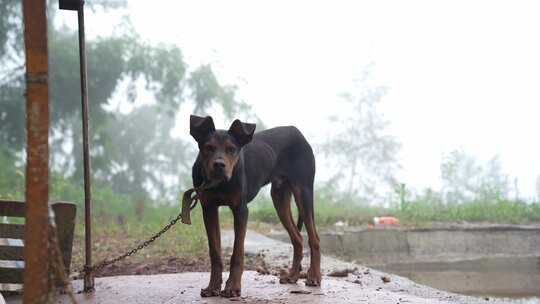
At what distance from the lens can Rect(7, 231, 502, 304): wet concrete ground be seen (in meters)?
4.37

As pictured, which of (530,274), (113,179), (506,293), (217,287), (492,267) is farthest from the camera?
(113,179)

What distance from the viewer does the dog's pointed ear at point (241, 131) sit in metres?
4.21

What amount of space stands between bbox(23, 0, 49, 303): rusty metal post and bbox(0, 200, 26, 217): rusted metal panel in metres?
2.66

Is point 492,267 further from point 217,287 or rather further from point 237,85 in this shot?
point 237,85

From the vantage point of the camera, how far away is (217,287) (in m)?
4.48

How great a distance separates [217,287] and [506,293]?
3930 millimetres

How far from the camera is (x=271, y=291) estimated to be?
471 centimetres

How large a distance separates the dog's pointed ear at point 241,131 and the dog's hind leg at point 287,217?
1177mm

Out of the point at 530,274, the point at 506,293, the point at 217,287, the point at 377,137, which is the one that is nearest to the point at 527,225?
the point at 530,274

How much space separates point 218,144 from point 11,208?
1.71 metres

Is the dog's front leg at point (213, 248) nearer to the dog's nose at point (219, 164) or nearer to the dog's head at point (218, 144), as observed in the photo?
the dog's head at point (218, 144)

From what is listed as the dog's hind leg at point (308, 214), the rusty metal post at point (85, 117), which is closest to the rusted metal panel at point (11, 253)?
the rusty metal post at point (85, 117)

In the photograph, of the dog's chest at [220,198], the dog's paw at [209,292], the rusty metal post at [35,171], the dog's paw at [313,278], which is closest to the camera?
the rusty metal post at [35,171]

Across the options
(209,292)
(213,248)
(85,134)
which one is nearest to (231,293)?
(209,292)
